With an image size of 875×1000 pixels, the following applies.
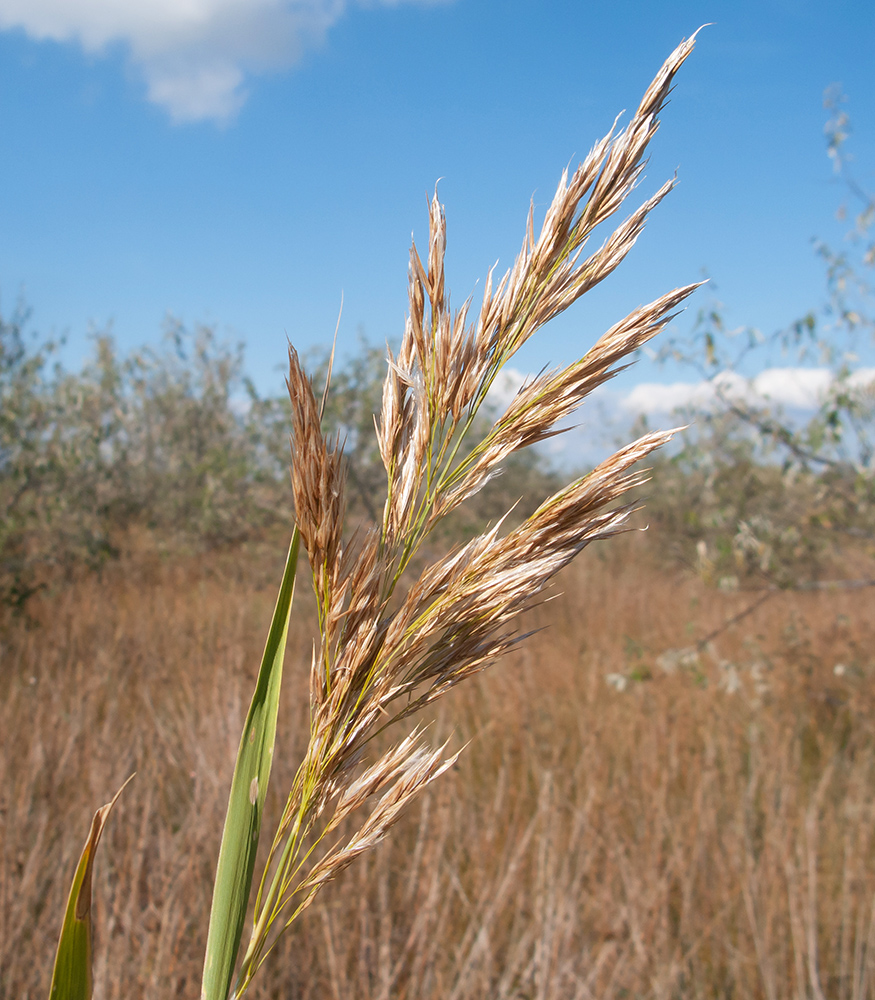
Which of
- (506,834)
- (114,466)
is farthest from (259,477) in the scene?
(506,834)

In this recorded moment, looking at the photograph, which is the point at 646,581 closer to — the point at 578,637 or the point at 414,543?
the point at 578,637

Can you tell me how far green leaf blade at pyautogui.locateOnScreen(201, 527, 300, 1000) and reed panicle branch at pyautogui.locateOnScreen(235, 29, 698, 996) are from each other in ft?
0.06

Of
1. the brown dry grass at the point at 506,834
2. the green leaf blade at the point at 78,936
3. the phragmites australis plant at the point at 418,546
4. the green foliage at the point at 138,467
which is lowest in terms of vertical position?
the brown dry grass at the point at 506,834

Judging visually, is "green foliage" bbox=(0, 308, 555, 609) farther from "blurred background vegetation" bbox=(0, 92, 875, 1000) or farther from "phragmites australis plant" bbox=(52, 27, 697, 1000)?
"phragmites australis plant" bbox=(52, 27, 697, 1000)

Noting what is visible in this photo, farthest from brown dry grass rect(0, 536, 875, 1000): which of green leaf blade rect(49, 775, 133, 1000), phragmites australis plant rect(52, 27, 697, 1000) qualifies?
phragmites australis plant rect(52, 27, 697, 1000)

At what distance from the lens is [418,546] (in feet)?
2.02

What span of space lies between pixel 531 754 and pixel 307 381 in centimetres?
268

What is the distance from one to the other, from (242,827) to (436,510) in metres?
0.30

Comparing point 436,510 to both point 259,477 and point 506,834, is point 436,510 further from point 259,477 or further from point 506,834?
point 259,477

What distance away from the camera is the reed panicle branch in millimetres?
576

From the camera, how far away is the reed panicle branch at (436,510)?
1.89 feet

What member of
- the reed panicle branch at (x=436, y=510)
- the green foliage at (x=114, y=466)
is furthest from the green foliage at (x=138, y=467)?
the reed panicle branch at (x=436, y=510)

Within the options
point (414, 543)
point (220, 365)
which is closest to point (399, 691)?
point (414, 543)

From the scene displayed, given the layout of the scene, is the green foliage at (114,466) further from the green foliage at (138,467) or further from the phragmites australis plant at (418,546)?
the phragmites australis plant at (418,546)
